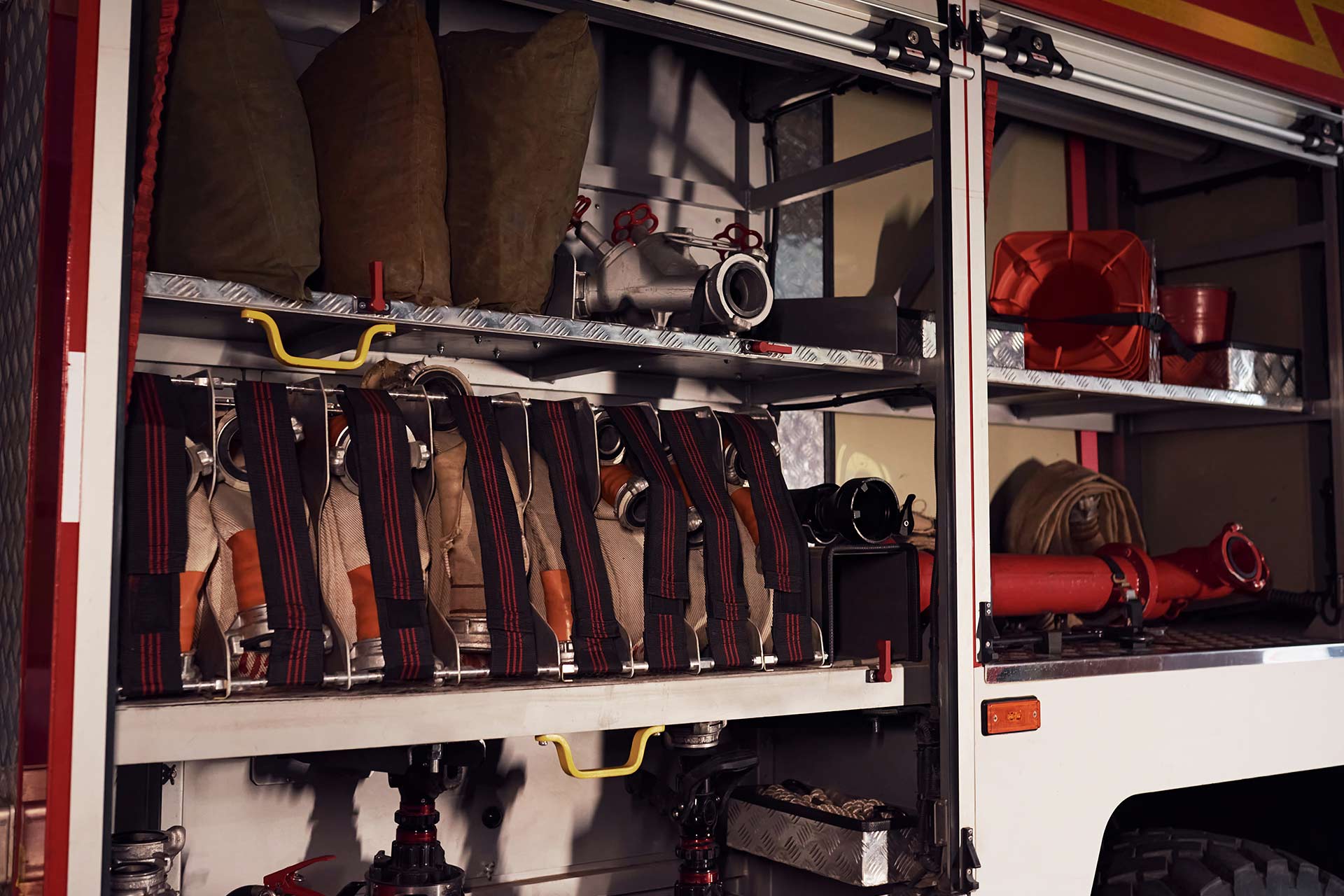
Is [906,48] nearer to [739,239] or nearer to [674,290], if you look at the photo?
[674,290]

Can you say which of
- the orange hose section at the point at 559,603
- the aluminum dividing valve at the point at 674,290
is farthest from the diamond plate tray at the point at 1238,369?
the orange hose section at the point at 559,603

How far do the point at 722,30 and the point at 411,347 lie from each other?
93cm

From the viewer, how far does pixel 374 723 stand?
201 centimetres

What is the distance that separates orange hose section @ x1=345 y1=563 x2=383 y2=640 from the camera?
2.12m

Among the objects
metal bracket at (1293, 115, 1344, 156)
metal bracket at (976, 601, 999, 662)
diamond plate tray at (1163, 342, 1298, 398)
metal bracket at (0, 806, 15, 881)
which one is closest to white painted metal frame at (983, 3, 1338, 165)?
metal bracket at (1293, 115, 1344, 156)

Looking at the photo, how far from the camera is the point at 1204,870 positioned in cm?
294

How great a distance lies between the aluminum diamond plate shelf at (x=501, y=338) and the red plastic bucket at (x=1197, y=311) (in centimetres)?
108

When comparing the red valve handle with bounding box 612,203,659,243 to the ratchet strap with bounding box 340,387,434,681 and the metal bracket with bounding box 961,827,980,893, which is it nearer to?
the ratchet strap with bounding box 340,387,434,681

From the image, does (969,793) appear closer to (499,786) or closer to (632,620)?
(632,620)

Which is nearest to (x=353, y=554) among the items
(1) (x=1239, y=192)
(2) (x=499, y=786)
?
(2) (x=499, y=786)

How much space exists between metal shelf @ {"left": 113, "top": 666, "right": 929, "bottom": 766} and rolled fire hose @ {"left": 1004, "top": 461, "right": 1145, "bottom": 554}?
1160mm

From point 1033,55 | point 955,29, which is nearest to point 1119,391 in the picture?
point 1033,55

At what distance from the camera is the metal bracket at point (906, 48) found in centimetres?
264

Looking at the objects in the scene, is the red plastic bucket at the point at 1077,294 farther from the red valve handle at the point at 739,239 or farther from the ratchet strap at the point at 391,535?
the ratchet strap at the point at 391,535
